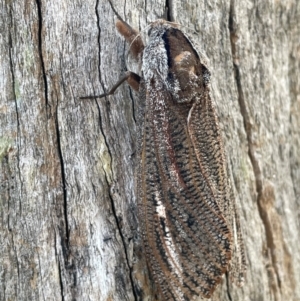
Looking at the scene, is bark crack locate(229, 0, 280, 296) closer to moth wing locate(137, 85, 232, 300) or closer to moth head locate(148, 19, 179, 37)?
moth head locate(148, 19, 179, 37)

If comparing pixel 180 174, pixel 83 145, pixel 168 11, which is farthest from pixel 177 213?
pixel 168 11

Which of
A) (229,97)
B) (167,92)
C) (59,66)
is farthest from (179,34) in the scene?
(59,66)

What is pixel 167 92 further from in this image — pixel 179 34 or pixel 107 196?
pixel 107 196

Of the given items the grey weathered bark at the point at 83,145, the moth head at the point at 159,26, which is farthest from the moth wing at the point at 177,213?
the moth head at the point at 159,26

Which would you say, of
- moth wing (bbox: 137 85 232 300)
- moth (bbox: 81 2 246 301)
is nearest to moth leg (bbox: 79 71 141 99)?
moth (bbox: 81 2 246 301)

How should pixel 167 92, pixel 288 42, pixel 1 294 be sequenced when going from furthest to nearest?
pixel 288 42
pixel 167 92
pixel 1 294

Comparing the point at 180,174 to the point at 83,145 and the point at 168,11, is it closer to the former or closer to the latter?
the point at 83,145

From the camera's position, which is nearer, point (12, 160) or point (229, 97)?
point (12, 160)
